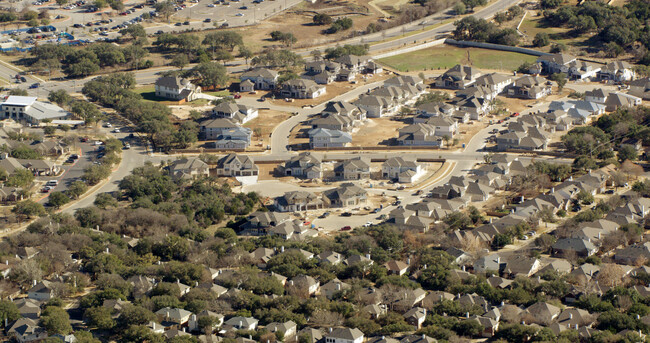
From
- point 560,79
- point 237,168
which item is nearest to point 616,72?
point 560,79

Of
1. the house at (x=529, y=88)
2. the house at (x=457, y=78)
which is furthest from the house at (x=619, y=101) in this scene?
the house at (x=457, y=78)

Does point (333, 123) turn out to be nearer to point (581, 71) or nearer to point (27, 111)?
point (27, 111)

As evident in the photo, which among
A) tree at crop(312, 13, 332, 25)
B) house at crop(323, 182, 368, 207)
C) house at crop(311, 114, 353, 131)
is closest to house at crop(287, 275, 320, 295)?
house at crop(323, 182, 368, 207)

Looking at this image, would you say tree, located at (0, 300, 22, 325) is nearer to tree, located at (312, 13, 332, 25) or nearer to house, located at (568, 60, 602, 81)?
house, located at (568, 60, 602, 81)

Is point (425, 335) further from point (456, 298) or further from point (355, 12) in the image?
point (355, 12)

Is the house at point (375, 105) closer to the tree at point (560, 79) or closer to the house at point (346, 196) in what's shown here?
the tree at point (560, 79)

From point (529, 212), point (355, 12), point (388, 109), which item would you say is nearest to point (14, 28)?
point (355, 12)

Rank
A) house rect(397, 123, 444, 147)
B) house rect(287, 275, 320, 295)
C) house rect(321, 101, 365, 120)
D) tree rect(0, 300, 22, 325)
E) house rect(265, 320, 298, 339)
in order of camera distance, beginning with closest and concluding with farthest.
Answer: house rect(265, 320, 298, 339)
tree rect(0, 300, 22, 325)
house rect(287, 275, 320, 295)
house rect(397, 123, 444, 147)
house rect(321, 101, 365, 120)
